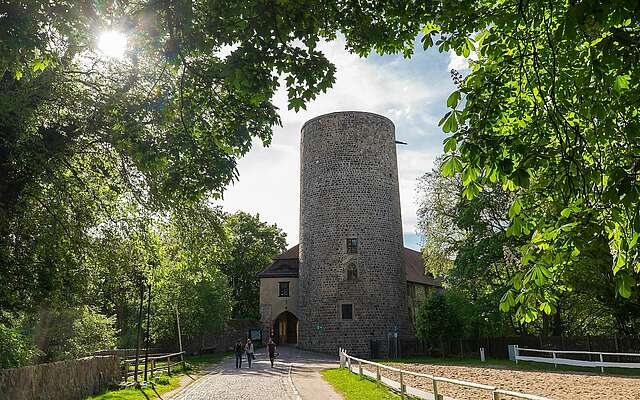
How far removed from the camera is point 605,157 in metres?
5.26

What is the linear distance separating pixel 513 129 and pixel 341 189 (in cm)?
2886

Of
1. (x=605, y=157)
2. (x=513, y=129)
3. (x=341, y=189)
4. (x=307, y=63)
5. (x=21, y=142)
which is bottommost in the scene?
(x=605, y=157)

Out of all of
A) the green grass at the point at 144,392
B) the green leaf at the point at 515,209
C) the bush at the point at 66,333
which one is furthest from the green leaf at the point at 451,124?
the bush at the point at 66,333

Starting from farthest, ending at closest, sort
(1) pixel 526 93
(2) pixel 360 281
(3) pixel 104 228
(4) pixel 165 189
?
1. (2) pixel 360 281
2. (3) pixel 104 228
3. (4) pixel 165 189
4. (1) pixel 526 93

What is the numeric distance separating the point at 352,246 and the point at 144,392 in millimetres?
21395

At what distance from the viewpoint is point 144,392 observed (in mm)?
14195

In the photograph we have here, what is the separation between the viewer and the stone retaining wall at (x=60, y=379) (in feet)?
31.7

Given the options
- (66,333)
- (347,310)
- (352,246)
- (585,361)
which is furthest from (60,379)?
(352,246)

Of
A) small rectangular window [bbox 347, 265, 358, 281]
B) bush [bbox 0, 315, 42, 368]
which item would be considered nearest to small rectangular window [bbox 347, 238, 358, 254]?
small rectangular window [bbox 347, 265, 358, 281]

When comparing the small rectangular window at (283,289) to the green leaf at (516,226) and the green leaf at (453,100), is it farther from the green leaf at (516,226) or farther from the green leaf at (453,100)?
the green leaf at (453,100)

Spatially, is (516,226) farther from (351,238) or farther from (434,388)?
(351,238)

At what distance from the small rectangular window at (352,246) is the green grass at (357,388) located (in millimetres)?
15317

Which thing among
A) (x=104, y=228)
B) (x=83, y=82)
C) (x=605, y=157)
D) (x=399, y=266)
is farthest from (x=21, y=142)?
(x=399, y=266)

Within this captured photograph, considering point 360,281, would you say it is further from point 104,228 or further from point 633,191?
point 633,191
